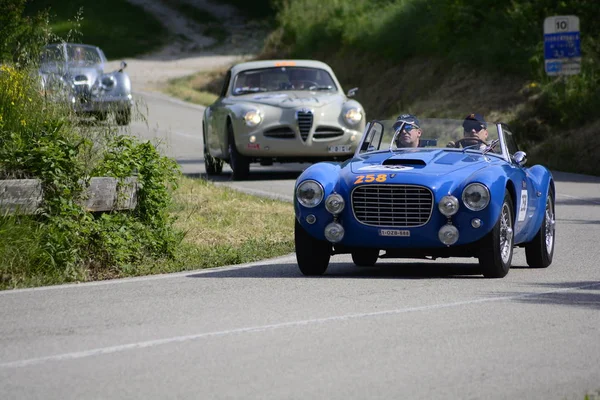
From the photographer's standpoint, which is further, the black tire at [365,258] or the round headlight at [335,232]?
the black tire at [365,258]

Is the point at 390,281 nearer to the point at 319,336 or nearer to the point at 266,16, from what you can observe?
the point at 319,336

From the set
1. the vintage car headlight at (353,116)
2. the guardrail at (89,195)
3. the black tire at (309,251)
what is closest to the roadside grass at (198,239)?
the guardrail at (89,195)

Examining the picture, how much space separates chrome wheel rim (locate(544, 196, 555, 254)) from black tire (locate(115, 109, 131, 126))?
4704 mm

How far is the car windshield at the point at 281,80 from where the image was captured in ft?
70.4

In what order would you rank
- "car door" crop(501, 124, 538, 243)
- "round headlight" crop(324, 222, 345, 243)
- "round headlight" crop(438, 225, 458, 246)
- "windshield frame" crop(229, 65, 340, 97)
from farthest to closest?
"windshield frame" crop(229, 65, 340, 97)
"car door" crop(501, 124, 538, 243)
"round headlight" crop(324, 222, 345, 243)
"round headlight" crop(438, 225, 458, 246)

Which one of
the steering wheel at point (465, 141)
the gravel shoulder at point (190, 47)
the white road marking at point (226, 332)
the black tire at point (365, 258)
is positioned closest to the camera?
the white road marking at point (226, 332)

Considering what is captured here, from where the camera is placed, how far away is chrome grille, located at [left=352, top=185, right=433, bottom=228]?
10.6 meters

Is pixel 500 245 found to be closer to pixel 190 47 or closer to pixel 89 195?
pixel 89 195

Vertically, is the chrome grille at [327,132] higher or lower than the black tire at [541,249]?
higher

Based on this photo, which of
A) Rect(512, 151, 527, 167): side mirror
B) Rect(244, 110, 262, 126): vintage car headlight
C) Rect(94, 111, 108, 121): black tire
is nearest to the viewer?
Rect(512, 151, 527, 167): side mirror

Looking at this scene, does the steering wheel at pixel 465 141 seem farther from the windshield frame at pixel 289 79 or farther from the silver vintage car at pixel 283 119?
the windshield frame at pixel 289 79

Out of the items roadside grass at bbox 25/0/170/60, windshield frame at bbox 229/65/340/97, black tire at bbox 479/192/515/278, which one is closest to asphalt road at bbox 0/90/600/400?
black tire at bbox 479/192/515/278

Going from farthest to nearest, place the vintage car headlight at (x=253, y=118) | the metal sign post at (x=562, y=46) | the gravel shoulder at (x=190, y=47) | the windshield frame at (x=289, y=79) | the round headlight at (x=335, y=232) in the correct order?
the gravel shoulder at (x=190, y=47)
the metal sign post at (x=562, y=46)
the windshield frame at (x=289, y=79)
the vintage car headlight at (x=253, y=118)
the round headlight at (x=335, y=232)

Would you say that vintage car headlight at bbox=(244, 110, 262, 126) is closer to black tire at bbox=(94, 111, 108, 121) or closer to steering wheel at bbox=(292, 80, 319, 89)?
Answer: steering wheel at bbox=(292, 80, 319, 89)
